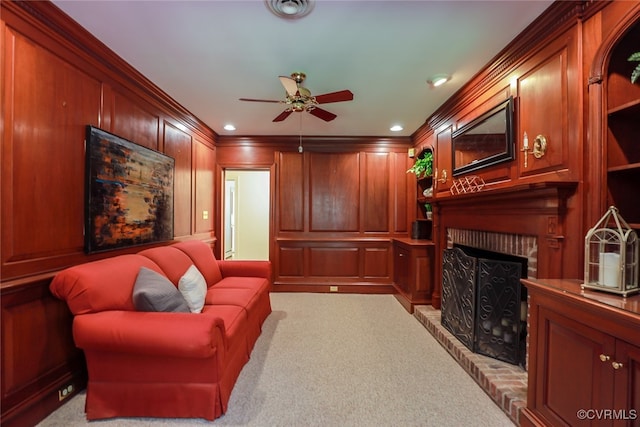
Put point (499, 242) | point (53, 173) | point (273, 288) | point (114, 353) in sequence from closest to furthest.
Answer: point (114, 353) < point (53, 173) < point (499, 242) < point (273, 288)

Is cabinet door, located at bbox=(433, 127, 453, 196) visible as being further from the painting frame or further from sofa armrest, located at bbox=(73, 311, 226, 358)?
the painting frame

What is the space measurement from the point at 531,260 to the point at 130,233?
10.8ft

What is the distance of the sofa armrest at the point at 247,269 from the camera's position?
10.9ft

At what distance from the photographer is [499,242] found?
7.45 feet

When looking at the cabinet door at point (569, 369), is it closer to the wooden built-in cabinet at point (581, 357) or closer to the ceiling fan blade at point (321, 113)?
the wooden built-in cabinet at point (581, 357)

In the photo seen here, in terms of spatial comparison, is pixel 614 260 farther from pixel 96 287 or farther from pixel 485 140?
pixel 96 287

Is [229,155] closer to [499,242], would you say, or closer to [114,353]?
[114,353]

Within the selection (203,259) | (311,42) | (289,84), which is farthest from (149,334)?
(311,42)

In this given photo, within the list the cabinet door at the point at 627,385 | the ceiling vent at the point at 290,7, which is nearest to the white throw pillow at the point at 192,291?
the ceiling vent at the point at 290,7

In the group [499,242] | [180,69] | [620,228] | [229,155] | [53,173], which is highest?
[180,69]

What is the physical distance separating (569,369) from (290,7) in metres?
2.51

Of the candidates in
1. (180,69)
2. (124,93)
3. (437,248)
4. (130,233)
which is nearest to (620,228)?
(437,248)

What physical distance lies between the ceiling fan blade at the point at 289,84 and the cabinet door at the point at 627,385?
2.41 meters

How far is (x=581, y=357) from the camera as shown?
1275 mm
